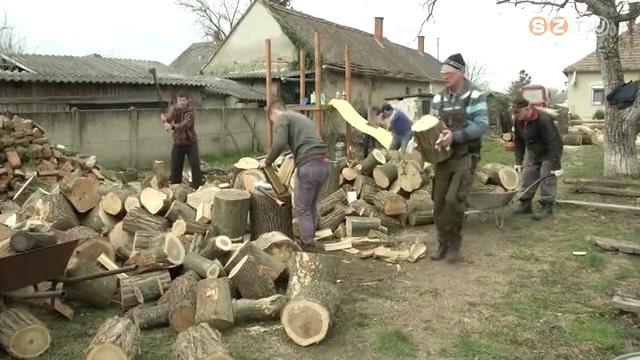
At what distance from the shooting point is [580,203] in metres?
8.32

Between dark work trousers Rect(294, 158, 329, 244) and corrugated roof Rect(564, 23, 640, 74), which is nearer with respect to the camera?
dark work trousers Rect(294, 158, 329, 244)

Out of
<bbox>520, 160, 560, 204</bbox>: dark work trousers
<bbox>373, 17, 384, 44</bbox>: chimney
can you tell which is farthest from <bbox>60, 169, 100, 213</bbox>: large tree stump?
<bbox>373, 17, 384, 44</bbox>: chimney

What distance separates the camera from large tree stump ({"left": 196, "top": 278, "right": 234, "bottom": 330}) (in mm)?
3941

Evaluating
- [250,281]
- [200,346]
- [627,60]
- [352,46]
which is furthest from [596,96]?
[200,346]

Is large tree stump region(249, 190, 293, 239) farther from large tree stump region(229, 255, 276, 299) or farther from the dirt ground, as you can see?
large tree stump region(229, 255, 276, 299)

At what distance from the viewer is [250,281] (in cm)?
447

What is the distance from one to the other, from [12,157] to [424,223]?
6783 millimetres

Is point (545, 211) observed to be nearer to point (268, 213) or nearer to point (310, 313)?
point (268, 213)

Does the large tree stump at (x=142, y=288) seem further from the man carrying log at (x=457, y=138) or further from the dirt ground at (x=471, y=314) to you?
the man carrying log at (x=457, y=138)

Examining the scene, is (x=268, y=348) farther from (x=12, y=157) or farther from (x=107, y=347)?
(x=12, y=157)

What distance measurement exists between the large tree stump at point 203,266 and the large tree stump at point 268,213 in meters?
1.31

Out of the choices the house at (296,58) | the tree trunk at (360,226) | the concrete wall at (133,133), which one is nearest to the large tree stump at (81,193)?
the tree trunk at (360,226)

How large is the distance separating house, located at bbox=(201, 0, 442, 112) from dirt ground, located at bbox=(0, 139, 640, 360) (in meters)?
15.3

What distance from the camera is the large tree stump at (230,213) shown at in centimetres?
590
